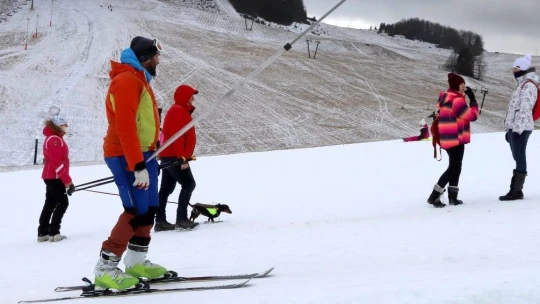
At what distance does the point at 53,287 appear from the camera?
500cm

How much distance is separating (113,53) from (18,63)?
26.5 ft

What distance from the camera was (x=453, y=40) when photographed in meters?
89.6

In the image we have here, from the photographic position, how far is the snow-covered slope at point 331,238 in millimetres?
3885

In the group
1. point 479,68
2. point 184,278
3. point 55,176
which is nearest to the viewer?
point 184,278

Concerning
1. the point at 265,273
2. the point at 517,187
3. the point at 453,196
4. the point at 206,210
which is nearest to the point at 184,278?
the point at 265,273

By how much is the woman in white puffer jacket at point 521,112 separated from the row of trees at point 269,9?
83.3m

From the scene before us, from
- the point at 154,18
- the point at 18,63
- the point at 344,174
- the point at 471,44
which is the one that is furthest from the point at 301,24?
the point at 344,174

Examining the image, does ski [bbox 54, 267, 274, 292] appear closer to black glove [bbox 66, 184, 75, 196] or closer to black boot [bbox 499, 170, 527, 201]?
black glove [bbox 66, 184, 75, 196]

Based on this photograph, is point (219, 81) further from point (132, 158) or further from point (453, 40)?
point (453, 40)

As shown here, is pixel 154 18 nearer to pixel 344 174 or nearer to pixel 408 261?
pixel 344 174

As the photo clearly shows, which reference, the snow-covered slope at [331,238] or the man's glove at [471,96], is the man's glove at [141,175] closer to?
the snow-covered slope at [331,238]

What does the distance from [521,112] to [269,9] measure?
86.7 meters

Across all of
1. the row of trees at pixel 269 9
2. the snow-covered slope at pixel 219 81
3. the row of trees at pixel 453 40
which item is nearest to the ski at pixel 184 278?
the snow-covered slope at pixel 219 81

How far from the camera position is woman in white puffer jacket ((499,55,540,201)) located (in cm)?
744
